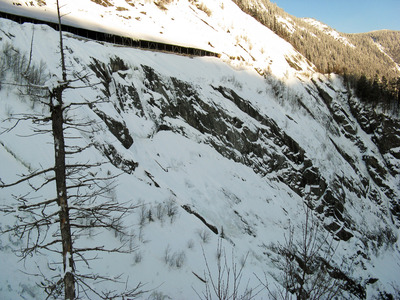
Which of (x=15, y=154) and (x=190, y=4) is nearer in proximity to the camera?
(x=15, y=154)

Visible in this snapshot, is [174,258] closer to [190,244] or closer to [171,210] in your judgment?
[190,244]

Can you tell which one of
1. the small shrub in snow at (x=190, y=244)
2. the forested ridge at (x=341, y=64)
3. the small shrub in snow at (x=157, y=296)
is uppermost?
the forested ridge at (x=341, y=64)

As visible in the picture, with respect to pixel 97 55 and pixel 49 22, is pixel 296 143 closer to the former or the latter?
pixel 97 55

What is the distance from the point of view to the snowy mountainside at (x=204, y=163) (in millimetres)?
7879

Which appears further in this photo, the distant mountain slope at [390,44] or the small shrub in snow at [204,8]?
the distant mountain slope at [390,44]

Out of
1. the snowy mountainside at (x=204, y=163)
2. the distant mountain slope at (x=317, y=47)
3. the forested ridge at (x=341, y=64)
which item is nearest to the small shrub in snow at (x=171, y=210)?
the snowy mountainside at (x=204, y=163)

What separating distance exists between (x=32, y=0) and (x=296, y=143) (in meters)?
26.9

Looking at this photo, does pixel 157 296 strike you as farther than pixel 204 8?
No

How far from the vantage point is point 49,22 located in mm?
22109

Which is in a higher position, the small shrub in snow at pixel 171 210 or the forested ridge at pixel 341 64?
the forested ridge at pixel 341 64

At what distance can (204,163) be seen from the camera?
1730 centimetres

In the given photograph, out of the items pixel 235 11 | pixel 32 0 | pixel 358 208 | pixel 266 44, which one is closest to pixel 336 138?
pixel 358 208

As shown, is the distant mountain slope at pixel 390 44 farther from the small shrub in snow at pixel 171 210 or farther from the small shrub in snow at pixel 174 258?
the small shrub in snow at pixel 174 258

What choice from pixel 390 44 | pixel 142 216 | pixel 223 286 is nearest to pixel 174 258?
pixel 142 216
